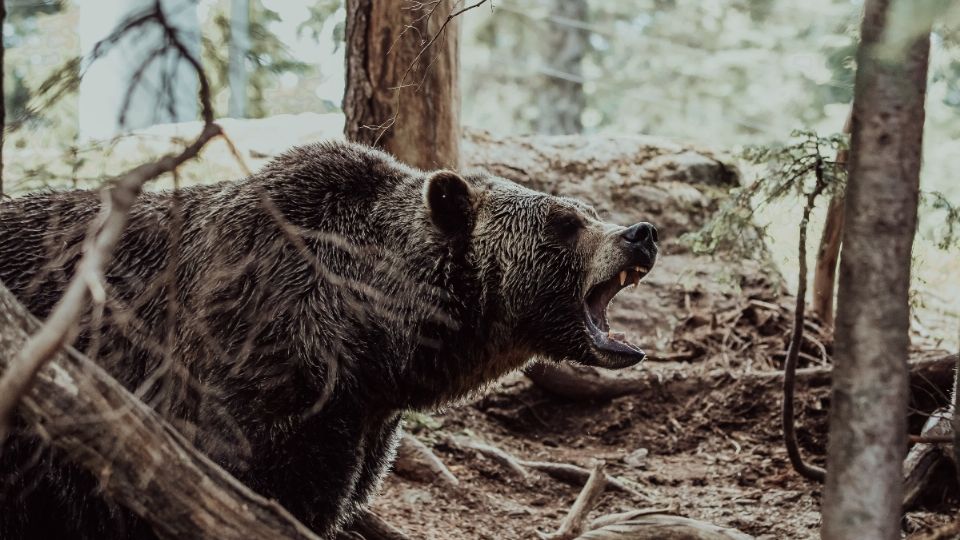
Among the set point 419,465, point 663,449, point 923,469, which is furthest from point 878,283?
point 663,449

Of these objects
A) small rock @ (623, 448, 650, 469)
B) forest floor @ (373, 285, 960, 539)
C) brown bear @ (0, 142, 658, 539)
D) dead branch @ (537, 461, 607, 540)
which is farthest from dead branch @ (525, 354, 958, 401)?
brown bear @ (0, 142, 658, 539)

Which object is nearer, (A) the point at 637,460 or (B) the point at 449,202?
(B) the point at 449,202

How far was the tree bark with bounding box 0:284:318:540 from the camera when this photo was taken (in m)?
2.88

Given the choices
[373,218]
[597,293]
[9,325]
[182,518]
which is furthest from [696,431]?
[9,325]

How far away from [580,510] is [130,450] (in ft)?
10.3

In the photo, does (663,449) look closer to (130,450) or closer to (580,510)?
(580,510)

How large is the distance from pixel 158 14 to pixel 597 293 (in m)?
2.73

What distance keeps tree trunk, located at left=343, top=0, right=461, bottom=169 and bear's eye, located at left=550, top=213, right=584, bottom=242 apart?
1.71 meters

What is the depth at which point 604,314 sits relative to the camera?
4961 mm

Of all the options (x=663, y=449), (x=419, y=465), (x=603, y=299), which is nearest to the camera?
(x=603, y=299)

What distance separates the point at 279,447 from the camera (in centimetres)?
406

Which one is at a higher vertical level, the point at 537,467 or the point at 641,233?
the point at 641,233

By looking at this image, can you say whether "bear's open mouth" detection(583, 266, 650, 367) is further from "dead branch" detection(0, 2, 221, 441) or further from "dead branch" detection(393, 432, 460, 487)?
"dead branch" detection(0, 2, 221, 441)

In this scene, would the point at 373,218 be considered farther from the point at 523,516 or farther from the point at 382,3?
the point at 523,516
